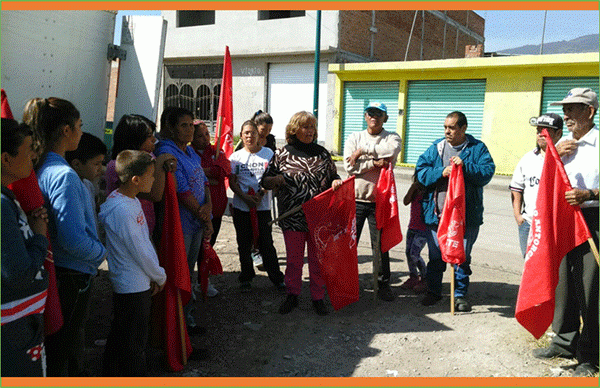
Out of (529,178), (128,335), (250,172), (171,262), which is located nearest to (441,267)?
(529,178)

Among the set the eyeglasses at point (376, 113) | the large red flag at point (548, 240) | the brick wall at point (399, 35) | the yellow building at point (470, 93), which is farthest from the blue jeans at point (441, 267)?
the brick wall at point (399, 35)

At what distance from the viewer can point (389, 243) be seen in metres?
4.98

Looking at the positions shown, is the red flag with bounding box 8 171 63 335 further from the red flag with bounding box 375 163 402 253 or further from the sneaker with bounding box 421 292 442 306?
the sneaker with bounding box 421 292 442 306

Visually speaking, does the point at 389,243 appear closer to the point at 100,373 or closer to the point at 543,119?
the point at 543,119

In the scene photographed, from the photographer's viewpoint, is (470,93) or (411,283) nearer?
(411,283)

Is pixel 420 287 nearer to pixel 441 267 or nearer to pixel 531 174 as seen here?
pixel 441 267

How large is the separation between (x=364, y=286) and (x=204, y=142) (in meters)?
2.27

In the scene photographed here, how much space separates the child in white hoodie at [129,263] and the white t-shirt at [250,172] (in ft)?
7.12

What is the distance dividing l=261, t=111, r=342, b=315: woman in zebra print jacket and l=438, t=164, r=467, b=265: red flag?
1.02 m

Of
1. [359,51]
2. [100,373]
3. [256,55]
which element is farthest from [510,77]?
[100,373]

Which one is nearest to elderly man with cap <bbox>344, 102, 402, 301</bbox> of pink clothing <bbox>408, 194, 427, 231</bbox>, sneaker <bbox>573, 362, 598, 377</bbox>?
pink clothing <bbox>408, 194, 427, 231</bbox>

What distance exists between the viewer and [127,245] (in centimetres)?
298

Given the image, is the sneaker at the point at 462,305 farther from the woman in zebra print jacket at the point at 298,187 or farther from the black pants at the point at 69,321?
the black pants at the point at 69,321

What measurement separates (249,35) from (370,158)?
55.1ft
